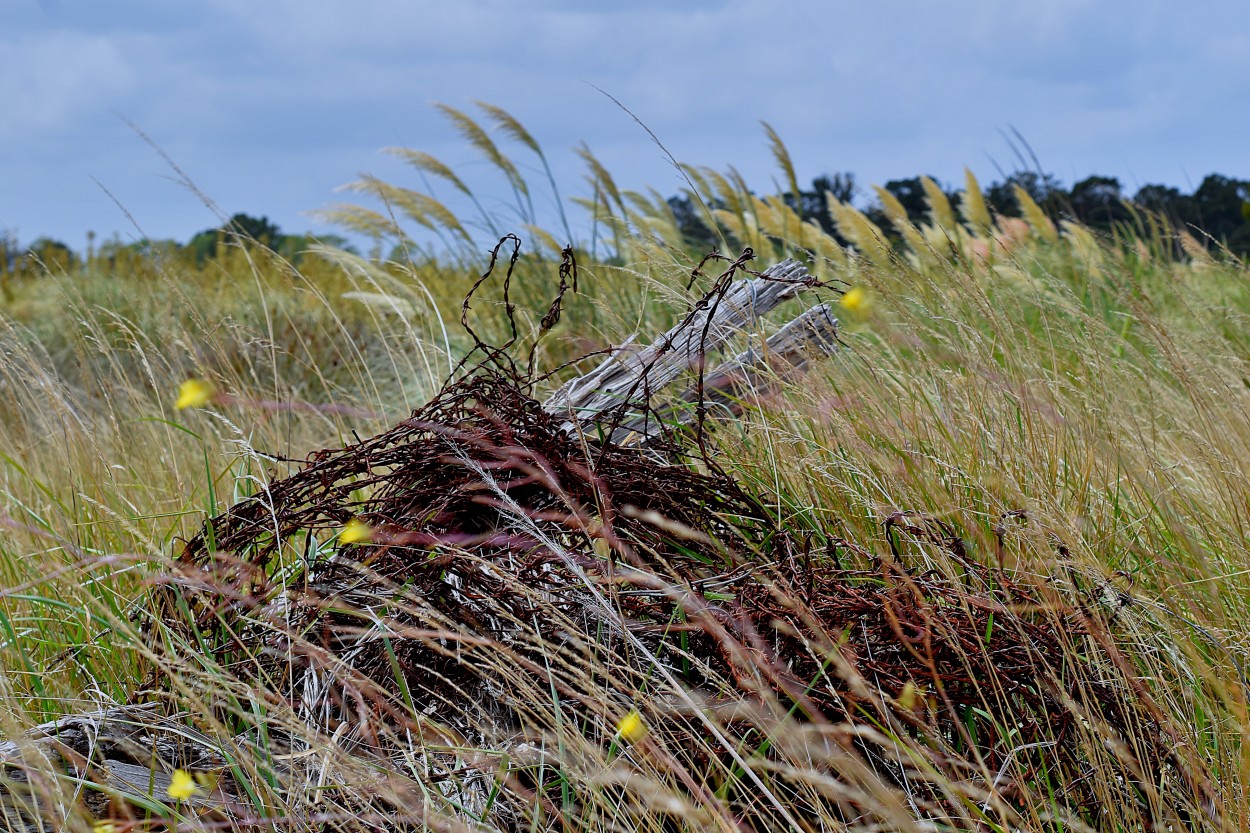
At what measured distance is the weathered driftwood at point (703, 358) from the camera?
2803 millimetres

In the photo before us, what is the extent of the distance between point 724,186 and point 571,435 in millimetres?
3637

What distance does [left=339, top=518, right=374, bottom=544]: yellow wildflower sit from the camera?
2230 mm

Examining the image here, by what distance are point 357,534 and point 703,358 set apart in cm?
101

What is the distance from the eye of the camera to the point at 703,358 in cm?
268

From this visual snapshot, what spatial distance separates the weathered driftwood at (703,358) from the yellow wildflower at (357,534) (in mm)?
627

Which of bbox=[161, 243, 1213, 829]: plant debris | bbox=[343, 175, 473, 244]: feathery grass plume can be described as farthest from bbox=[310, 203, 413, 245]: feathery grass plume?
bbox=[161, 243, 1213, 829]: plant debris

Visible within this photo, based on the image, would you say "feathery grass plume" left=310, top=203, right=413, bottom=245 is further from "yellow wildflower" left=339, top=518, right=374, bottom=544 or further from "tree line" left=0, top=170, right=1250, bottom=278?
"yellow wildflower" left=339, top=518, right=374, bottom=544

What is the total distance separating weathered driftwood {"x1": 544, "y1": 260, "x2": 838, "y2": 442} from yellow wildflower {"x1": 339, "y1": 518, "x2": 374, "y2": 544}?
63 centimetres

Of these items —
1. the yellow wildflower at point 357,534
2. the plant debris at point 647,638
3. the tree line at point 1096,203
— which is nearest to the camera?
the plant debris at point 647,638

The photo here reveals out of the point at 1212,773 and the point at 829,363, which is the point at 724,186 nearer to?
the point at 829,363

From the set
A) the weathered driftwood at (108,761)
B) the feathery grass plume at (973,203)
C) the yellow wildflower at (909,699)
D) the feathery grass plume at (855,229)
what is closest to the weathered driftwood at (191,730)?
the weathered driftwood at (108,761)

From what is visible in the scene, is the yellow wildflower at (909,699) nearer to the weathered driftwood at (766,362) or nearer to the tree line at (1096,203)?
the weathered driftwood at (766,362)

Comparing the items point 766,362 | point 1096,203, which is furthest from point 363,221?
point 1096,203

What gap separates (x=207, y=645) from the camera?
2342 millimetres
